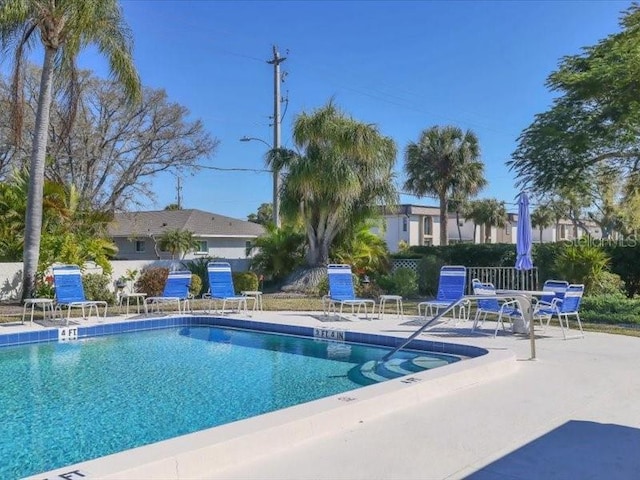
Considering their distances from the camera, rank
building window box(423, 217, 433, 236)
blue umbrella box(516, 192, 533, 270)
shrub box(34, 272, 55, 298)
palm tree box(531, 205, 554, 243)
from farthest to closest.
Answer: building window box(423, 217, 433, 236), palm tree box(531, 205, 554, 243), shrub box(34, 272, 55, 298), blue umbrella box(516, 192, 533, 270)

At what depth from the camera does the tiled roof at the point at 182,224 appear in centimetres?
3438

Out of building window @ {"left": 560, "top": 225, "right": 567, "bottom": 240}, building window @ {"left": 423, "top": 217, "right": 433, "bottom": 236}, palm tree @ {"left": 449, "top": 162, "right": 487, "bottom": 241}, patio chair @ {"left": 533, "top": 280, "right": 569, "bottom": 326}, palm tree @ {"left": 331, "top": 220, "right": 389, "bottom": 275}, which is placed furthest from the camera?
building window @ {"left": 560, "top": 225, "right": 567, "bottom": 240}

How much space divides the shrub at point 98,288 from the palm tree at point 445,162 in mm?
19849

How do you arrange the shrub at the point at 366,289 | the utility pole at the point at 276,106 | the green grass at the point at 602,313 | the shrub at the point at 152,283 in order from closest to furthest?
the green grass at the point at 602,313 < the shrub at the point at 152,283 < the shrub at the point at 366,289 < the utility pole at the point at 276,106

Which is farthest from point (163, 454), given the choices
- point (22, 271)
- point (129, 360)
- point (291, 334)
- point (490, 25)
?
point (490, 25)

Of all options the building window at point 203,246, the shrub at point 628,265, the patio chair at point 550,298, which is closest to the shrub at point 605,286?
the shrub at point 628,265

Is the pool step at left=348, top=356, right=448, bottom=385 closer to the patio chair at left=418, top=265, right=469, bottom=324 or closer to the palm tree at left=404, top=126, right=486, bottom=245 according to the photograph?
the patio chair at left=418, top=265, right=469, bottom=324

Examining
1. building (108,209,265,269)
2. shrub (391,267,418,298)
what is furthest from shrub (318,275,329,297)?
building (108,209,265,269)

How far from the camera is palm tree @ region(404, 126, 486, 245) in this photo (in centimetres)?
3120

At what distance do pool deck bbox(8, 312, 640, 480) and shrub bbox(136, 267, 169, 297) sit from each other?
11611 millimetres

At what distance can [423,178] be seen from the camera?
31.8 metres

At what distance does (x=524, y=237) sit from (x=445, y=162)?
21.7 meters

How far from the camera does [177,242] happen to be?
31.6 metres

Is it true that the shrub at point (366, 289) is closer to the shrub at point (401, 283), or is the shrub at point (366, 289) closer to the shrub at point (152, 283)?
the shrub at point (401, 283)
